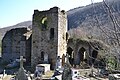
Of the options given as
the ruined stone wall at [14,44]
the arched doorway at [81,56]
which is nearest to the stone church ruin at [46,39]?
the ruined stone wall at [14,44]

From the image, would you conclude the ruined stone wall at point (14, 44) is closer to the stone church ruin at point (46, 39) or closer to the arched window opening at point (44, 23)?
the stone church ruin at point (46, 39)

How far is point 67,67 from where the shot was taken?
36.2 feet

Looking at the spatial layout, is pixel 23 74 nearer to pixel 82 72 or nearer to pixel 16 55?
pixel 82 72

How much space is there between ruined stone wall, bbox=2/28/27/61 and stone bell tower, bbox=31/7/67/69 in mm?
3466

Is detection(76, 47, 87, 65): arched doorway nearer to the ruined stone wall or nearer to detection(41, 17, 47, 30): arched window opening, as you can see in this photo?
detection(41, 17, 47, 30): arched window opening

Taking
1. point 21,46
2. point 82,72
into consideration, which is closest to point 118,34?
point 82,72

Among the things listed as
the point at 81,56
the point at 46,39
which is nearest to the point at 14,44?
the point at 46,39

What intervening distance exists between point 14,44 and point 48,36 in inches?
256

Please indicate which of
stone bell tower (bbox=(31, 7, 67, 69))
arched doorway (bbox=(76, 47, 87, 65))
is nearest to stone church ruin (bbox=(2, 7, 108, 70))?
stone bell tower (bbox=(31, 7, 67, 69))

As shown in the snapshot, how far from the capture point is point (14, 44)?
31031 millimetres

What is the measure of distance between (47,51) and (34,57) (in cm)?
175

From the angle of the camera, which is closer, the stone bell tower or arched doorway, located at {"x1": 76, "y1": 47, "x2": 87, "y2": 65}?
the stone bell tower

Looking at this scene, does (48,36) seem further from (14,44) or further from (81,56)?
(81,56)

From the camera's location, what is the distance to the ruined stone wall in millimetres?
30342
